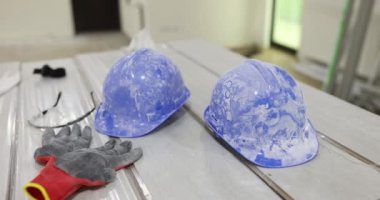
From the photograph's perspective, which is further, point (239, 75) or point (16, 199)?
point (239, 75)

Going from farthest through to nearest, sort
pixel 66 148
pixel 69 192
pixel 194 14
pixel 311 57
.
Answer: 1. pixel 194 14
2. pixel 311 57
3. pixel 66 148
4. pixel 69 192

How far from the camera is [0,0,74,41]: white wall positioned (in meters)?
4.09

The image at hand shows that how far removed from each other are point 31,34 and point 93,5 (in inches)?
32.2

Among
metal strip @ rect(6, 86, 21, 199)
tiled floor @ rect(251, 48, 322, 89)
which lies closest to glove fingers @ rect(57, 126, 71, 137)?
metal strip @ rect(6, 86, 21, 199)

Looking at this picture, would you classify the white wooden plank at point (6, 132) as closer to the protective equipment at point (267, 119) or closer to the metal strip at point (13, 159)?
the metal strip at point (13, 159)

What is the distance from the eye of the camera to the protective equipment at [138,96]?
1179 millimetres

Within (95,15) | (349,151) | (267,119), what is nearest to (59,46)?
(95,15)

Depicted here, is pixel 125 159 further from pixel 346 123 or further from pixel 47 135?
pixel 346 123

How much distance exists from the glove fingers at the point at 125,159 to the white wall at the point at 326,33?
205cm

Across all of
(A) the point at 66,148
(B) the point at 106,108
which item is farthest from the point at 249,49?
(A) the point at 66,148

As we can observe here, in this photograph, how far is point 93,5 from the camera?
4445mm

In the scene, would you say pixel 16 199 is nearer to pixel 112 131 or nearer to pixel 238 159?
pixel 112 131

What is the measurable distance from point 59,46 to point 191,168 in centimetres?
349

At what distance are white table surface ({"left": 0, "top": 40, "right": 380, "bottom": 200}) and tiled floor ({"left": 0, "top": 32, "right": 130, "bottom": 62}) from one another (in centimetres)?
232
